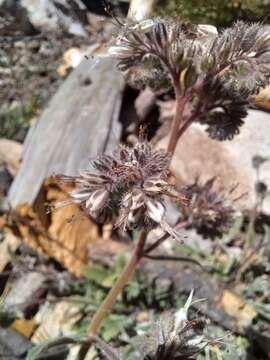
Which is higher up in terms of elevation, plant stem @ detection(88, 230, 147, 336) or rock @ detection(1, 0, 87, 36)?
rock @ detection(1, 0, 87, 36)

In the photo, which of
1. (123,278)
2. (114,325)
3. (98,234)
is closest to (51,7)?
(123,278)

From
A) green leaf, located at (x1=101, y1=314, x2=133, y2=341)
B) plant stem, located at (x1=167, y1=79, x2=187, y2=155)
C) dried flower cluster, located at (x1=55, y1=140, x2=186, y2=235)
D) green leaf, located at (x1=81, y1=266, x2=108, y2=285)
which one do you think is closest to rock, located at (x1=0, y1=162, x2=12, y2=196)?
green leaf, located at (x1=81, y1=266, x2=108, y2=285)

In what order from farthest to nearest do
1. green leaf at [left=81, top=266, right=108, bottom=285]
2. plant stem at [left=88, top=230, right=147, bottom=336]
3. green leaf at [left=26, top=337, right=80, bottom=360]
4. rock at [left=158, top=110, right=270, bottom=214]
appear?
rock at [left=158, top=110, right=270, bottom=214]
green leaf at [left=81, top=266, right=108, bottom=285]
plant stem at [left=88, top=230, right=147, bottom=336]
green leaf at [left=26, top=337, right=80, bottom=360]

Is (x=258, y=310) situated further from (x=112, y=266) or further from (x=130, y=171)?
(x=130, y=171)

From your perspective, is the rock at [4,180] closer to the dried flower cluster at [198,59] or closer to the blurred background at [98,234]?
the blurred background at [98,234]

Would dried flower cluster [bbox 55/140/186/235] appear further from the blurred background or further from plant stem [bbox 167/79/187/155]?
the blurred background

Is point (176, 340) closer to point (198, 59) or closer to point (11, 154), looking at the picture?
point (198, 59)
